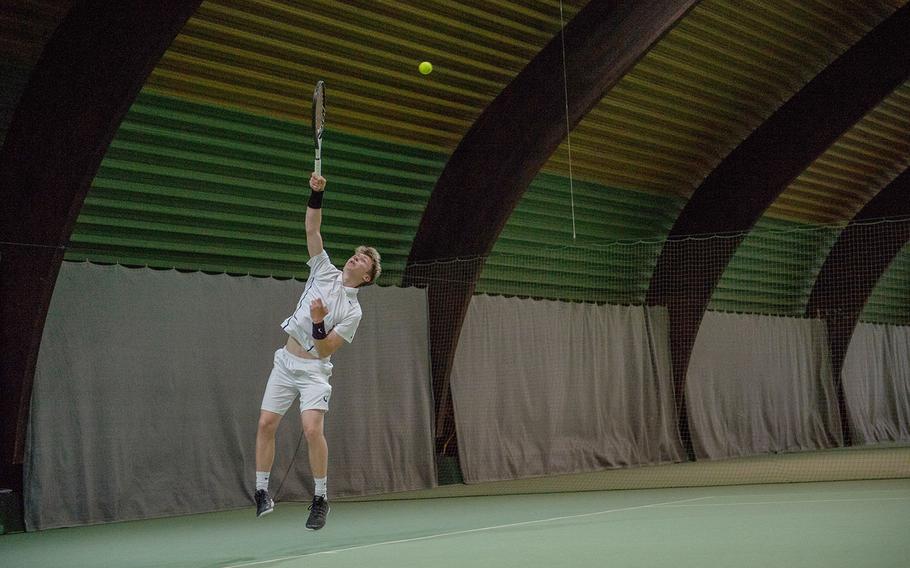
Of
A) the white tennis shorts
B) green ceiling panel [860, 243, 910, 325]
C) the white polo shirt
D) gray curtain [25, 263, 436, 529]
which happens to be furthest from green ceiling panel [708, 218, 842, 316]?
the white tennis shorts

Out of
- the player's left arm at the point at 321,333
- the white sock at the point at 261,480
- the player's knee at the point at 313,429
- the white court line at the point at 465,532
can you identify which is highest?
the player's left arm at the point at 321,333

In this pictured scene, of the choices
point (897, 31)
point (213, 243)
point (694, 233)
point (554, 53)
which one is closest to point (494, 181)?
point (554, 53)

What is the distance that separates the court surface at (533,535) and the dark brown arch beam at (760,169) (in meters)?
5.65

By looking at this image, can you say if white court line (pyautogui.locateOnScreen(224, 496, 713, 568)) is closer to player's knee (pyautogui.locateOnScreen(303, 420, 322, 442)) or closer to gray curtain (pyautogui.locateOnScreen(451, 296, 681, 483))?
player's knee (pyautogui.locateOnScreen(303, 420, 322, 442))

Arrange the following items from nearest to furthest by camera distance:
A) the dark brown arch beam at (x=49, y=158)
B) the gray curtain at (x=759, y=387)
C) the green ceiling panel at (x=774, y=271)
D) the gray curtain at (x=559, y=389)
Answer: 1. the dark brown arch beam at (x=49, y=158)
2. the gray curtain at (x=559, y=389)
3. the gray curtain at (x=759, y=387)
4. the green ceiling panel at (x=774, y=271)

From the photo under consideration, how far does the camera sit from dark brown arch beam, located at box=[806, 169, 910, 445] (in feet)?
60.2

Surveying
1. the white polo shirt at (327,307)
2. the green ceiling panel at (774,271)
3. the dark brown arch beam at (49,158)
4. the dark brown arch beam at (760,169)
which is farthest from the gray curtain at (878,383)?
the dark brown arch beam at (49,158)

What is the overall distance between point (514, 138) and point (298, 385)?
18.9 feet

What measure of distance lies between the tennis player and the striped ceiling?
3393 mm

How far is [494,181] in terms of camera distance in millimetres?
12547

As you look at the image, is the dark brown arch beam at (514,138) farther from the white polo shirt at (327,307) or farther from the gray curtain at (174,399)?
the white polo shirt at (327,307)

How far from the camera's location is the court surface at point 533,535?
617 cm

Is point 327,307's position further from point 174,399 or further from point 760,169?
point 760,169

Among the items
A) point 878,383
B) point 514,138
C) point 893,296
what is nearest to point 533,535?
point 514,138
